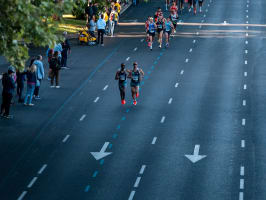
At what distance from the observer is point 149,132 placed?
28.1 meters

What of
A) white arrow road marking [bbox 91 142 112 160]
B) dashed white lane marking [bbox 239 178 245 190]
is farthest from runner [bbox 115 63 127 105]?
dashed white lane marking [bbox 239 178 245 190]

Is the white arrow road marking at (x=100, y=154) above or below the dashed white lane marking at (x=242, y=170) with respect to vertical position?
below

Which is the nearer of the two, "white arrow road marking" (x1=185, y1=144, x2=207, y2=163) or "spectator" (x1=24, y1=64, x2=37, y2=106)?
"white arrow road marking" (x1=185, y1=144, x2=207, y2=163)

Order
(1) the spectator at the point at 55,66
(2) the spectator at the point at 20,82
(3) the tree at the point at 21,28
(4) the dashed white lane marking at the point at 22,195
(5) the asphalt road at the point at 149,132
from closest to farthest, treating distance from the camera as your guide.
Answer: (3) the tree at the point at 21,28, (4) the dashed white lane marking at the point at 22,195, (5) the asphalt road at the point at 149,132, (2) the spectator at the point at 20,82, (1) the spectator at the point at 55,66

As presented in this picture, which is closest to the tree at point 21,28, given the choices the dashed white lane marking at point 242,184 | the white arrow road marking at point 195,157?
the dashed white lane marking at point 242,184

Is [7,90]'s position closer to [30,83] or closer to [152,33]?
[30,83]

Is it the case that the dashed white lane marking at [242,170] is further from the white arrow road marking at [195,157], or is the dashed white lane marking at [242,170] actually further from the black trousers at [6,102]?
the black trousers at [6,102]

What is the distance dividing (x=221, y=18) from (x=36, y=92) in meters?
27.8

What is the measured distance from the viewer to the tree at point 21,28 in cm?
1916

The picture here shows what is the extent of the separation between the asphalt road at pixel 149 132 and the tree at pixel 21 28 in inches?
155

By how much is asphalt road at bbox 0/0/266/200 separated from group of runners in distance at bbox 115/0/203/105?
0.70 meters

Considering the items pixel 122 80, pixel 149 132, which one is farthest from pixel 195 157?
pixel 122 80

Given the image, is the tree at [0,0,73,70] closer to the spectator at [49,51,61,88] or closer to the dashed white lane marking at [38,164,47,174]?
the dashed white lane marking at [38,164,47,174]

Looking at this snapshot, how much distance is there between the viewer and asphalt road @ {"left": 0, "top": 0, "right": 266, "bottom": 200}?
73.4 feet
